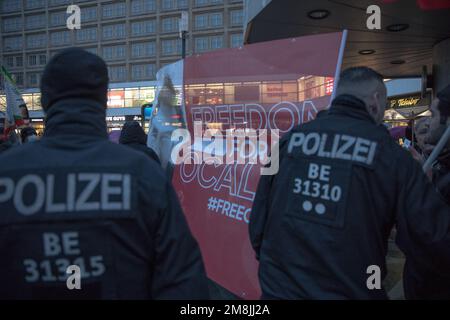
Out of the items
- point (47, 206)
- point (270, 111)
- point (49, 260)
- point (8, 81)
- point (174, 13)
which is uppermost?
point (174, 13)

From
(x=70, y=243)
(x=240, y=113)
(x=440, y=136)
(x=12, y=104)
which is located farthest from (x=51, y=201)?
(x=12, y=104)

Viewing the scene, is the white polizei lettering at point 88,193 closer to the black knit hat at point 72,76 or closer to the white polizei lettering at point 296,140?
the black knit hat at point 72,76

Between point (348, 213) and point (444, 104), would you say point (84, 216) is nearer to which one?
point (348, 213)

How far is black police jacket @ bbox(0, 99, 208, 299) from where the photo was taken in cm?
140

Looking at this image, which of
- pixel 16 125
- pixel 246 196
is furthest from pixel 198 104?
pixel 16 125

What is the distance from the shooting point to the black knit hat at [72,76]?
1494 mm

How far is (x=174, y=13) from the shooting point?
4956 centimetres

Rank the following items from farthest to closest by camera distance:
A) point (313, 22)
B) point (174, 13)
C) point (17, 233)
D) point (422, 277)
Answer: point (174, 13) < point (313, 22) < point (422, 277) < point (17, 233)

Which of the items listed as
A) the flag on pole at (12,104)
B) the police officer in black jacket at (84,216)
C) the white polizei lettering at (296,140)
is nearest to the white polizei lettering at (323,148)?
the white polizei lettering at (296,140)

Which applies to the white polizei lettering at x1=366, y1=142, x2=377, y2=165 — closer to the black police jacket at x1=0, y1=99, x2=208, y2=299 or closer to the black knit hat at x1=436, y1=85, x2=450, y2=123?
the black knit hat at x1=436, y1=85, x2=450, y2=123

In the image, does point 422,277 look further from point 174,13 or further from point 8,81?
point 174,13

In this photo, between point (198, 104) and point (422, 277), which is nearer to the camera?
point (422, 277)

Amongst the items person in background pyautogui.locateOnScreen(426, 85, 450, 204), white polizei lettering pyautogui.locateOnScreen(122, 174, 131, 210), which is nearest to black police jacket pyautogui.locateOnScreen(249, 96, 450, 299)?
person in background pyautogui.locateOnScreen(426, 85, 450, 204)

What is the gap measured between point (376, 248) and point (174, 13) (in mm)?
51361
